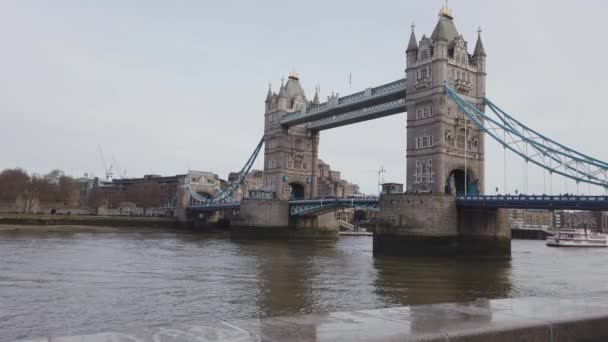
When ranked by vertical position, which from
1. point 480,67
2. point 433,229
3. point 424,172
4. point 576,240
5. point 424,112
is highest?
point 480,67

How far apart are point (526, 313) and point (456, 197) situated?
3170cm

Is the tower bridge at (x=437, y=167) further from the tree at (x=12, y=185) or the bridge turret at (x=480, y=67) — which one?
the tree at (x=12, y=185)

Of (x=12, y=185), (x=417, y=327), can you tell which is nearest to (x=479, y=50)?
(x=417, y=327)

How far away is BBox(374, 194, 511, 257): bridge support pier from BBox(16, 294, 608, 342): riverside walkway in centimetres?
2936

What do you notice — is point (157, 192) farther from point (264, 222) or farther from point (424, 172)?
point (424, 172)

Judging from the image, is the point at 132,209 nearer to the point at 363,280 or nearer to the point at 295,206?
the point at 295,206

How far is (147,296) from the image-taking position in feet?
51.1

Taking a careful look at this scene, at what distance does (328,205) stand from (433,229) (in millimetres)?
18475

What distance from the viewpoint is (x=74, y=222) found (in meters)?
74.2

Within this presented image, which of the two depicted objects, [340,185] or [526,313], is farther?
[340,185]

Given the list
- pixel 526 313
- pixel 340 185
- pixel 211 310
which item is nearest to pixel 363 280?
pixel 211 310

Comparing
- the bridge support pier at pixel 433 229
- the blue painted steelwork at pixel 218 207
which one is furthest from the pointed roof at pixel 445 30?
the blue painted steelwork at pixel 218 207

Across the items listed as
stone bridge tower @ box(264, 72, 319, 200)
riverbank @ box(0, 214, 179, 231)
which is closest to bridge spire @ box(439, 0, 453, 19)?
stone bridge tower @ box(264, 72, 319, 200)

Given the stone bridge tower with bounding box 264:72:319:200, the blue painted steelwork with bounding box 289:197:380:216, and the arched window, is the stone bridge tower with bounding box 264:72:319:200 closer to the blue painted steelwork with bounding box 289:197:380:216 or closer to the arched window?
the blue painted steelwork with bounding box 289:197:380:216
